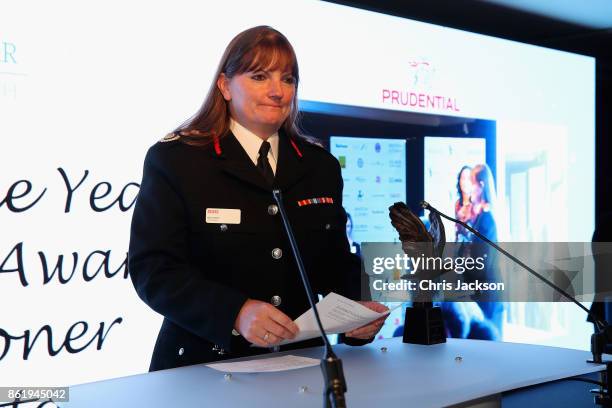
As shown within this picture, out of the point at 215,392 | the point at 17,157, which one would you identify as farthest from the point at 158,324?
the point at 215,392

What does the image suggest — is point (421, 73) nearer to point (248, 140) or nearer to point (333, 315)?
point (248, 140)

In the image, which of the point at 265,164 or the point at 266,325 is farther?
the point at 265,164

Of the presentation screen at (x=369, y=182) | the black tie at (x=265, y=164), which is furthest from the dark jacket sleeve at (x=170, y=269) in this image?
the presentation screen at (x=369, y=182)

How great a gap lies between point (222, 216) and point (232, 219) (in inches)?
1.0

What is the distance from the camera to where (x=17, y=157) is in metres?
2.81

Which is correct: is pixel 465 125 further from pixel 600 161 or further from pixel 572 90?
pixel 600 161

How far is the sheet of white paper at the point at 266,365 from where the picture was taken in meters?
1.53

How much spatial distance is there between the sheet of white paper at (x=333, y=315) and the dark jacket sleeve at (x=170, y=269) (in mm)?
171

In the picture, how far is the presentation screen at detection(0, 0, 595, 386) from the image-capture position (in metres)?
2.83

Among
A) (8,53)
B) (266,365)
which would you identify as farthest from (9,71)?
(266,365)

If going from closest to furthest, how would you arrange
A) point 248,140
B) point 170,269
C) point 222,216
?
point 170,269, point 222,216, point 248,140

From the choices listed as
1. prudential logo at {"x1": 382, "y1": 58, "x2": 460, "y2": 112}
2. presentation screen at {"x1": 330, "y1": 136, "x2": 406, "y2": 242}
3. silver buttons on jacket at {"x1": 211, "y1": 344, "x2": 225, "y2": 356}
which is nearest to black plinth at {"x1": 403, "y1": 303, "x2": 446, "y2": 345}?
silver buttons on jacket at {"x1": 211, "y1": 344, "x2": 225, "y2": 356}

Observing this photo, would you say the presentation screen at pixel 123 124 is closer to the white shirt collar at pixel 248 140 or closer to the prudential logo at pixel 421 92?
the prudential logo at pixel 421 92

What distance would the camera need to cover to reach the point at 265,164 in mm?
1920
